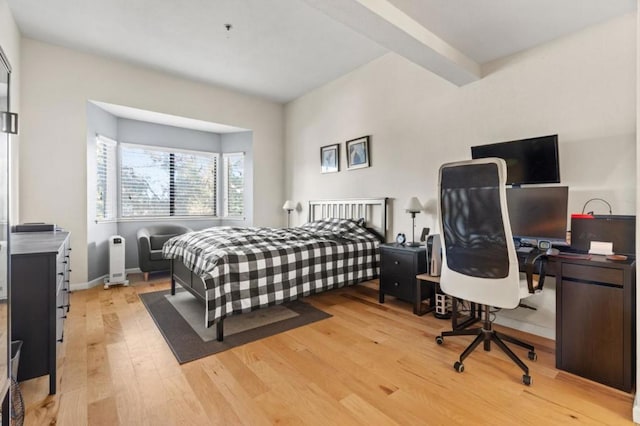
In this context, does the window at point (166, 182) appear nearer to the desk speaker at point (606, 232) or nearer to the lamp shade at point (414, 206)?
the lamp shade at point (414, 206)

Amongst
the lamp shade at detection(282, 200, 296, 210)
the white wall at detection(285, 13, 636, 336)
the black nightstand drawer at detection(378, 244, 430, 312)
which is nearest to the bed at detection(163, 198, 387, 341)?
the black nightstand drawer at detection(378, 244, 430, 312)

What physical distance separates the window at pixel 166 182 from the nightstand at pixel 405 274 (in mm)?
3735

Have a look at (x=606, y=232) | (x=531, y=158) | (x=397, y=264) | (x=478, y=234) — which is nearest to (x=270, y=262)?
(x=397, y=264)

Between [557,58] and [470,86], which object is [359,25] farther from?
[557,58]

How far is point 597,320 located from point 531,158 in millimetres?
1329

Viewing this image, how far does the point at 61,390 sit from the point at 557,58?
4250 mm

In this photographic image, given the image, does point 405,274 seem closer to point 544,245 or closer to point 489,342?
point 489,342

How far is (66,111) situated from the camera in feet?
12.4

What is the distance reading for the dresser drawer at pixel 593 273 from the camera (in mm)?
1831

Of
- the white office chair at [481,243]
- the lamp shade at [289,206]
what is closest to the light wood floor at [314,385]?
the white office chair at [481,243]

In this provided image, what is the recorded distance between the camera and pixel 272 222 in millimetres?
5695

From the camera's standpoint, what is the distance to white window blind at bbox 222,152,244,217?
18.8ft

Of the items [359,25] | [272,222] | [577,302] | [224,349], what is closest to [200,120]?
[272,222]

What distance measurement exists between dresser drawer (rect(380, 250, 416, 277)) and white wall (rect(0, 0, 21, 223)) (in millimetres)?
3657
